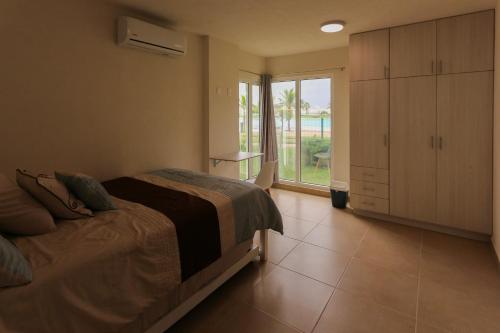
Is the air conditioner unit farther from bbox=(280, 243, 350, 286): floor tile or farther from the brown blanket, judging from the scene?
bbox=(280, 243, 350, 286): floor tile

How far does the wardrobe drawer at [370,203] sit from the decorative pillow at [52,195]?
333cm

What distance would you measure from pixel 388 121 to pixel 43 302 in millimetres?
3719

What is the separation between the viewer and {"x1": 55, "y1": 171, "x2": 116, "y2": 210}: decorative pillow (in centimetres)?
192

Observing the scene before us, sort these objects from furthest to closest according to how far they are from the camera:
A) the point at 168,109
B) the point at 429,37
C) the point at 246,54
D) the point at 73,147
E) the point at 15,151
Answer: the point at 246,54 → the point at 168,109 → the point at 429,37 → the point at 73,147 → the point at 15,151

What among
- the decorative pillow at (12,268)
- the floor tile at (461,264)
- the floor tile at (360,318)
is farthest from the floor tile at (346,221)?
the decorative pillow at (12,268)

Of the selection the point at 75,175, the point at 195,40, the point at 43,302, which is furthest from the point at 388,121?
the point at 43,302

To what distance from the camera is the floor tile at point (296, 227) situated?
333 cm

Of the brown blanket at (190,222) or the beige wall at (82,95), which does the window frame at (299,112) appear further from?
the brown blanket at (190,222)

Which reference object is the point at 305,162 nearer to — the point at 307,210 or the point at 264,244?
the point at 307,210

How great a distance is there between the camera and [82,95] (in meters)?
2.71

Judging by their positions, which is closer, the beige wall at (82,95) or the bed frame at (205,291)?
the bed frame at (205,291)

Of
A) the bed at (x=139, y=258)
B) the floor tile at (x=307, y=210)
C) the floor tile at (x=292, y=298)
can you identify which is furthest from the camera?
the floor tile at (x=307, y=210)

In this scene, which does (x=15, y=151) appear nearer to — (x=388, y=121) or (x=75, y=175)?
(x=75, y=175)

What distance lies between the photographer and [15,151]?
2.33m
